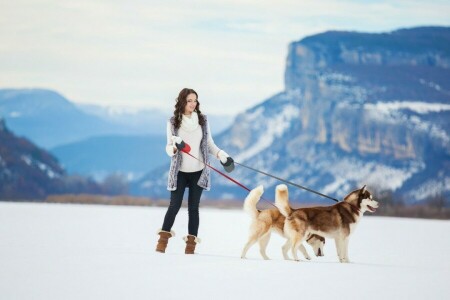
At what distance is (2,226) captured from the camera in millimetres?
17672

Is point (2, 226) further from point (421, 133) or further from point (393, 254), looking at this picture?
point (421, 133)

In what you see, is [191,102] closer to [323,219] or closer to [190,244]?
[190,244]

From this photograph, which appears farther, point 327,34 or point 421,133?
point 327,34

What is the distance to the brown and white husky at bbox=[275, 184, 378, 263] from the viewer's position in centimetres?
1046

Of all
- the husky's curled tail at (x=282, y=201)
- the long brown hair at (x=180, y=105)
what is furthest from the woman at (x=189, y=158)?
the husky's curled tail at (x=282, y=201)

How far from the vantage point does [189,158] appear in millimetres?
11055

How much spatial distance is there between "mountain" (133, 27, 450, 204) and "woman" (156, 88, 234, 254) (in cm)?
12688

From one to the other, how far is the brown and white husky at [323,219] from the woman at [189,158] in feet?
3.11

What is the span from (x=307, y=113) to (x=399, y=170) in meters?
28.3

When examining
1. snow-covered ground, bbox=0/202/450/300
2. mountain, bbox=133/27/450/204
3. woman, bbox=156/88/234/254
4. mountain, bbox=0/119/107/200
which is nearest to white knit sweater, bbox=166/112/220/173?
woman, bbox=156/88/234/254

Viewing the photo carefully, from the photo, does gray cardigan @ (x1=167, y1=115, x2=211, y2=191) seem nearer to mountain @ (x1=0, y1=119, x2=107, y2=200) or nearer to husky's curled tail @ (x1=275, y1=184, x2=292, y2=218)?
husky's curled tail @ (x1=275, y1=184, x2=292, y2=218)

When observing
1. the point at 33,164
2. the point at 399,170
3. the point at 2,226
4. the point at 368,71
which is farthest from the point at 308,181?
the point at 2,226

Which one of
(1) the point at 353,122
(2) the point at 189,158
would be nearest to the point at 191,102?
(2) the point at 189,158

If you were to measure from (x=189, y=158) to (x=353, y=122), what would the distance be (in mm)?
160795
